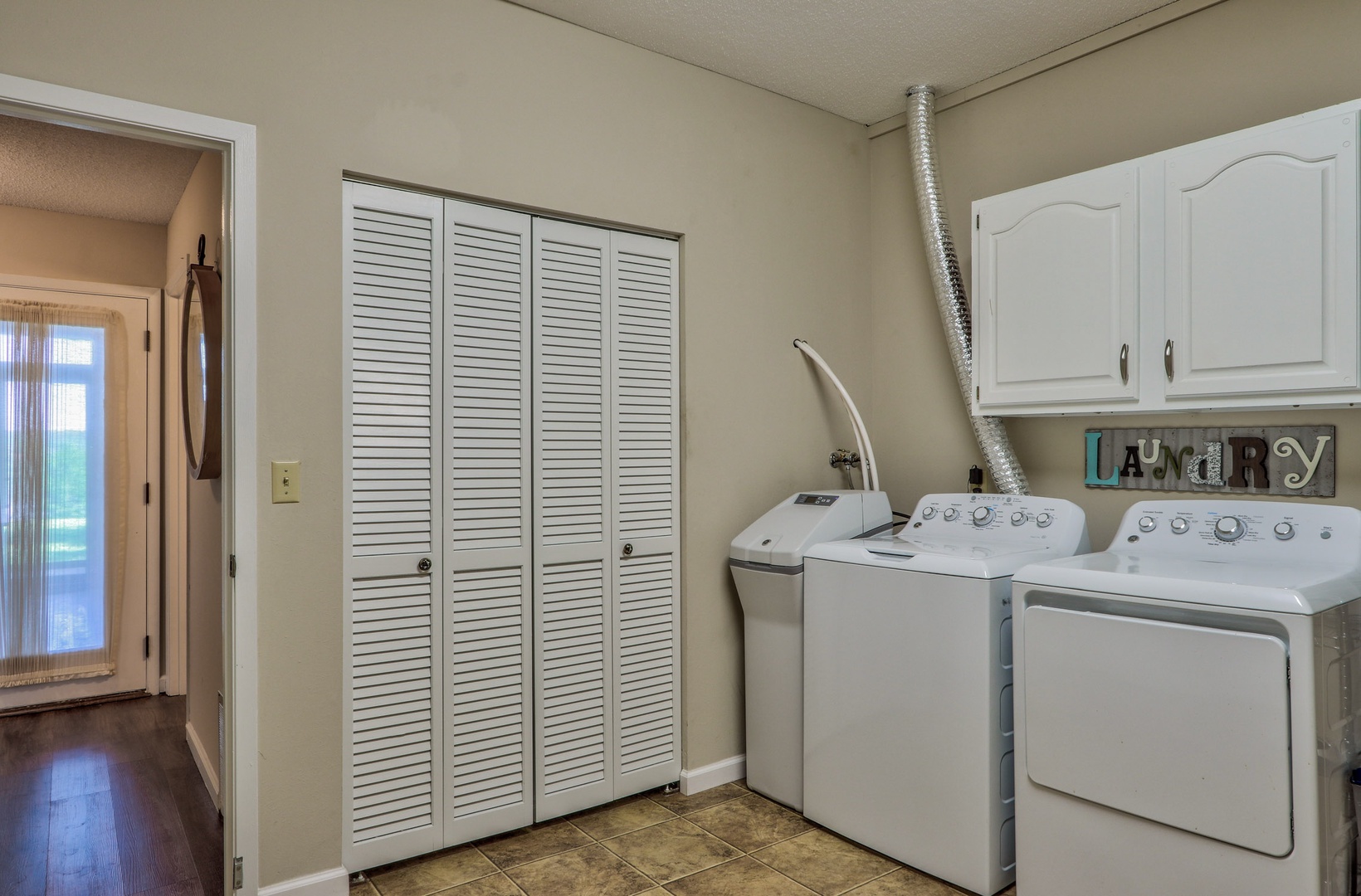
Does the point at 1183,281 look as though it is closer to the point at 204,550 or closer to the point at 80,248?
the point at 204,550

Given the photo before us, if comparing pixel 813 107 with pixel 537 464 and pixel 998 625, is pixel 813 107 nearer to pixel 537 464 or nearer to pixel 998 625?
pixel 537 464

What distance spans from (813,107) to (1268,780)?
2.71 metres

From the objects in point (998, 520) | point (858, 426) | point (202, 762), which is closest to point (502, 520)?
point (858, 426)

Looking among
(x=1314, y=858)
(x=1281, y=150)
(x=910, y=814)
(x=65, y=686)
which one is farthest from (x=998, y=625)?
(x=65, y=686)

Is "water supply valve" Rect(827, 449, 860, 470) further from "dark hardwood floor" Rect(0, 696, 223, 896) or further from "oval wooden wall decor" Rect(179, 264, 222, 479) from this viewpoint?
"dark hardwood floor" Rect(0, 696, 223, 896)

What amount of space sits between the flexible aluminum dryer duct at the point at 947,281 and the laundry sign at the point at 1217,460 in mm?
269

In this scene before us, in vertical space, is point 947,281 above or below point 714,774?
above

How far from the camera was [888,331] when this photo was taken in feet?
11.3

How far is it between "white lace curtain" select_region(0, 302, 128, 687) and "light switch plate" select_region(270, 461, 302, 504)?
286 cm

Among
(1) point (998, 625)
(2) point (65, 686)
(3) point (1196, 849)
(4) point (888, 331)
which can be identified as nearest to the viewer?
(3) point (1196, 849)

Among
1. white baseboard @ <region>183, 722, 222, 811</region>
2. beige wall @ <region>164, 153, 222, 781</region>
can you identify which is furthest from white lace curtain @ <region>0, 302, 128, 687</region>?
white baseboard @ <region>183, 722, 222, 811</region>

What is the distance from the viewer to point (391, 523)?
2.34m

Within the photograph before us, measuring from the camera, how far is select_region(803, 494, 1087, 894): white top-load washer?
2209 mm

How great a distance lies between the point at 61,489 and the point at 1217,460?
505cm
